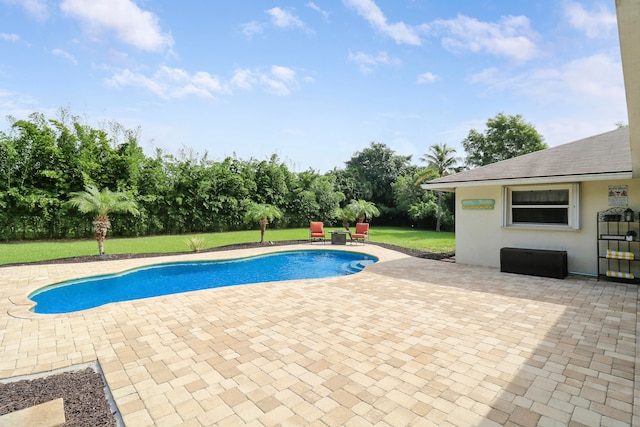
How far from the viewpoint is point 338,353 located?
151 inches

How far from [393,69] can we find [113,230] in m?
17.4

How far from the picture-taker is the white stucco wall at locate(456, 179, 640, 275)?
7.83 meters

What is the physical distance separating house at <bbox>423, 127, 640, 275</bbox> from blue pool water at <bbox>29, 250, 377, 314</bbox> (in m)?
3.83

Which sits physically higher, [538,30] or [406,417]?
[538,30]

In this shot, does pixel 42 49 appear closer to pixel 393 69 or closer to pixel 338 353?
pixel 393 69

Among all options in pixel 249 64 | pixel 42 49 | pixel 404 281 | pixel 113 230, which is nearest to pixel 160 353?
pixel 404 281

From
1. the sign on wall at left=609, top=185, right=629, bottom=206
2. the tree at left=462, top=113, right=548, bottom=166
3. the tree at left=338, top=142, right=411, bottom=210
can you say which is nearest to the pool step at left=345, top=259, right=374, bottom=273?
the sign on wall at left=609, top=185, right=629, bottom=206

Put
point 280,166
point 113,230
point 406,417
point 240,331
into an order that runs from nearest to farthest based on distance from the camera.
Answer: point 406,417 → point 240,331 → point 113,230 → point 280,166

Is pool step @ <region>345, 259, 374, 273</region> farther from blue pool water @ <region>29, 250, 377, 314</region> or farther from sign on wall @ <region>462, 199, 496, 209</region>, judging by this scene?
sign on wall @ <region>462, 199, 496, 209</region>

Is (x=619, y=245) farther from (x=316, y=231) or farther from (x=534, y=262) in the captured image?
(x=316, y=231)

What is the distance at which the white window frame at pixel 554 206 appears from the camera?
26.1ft

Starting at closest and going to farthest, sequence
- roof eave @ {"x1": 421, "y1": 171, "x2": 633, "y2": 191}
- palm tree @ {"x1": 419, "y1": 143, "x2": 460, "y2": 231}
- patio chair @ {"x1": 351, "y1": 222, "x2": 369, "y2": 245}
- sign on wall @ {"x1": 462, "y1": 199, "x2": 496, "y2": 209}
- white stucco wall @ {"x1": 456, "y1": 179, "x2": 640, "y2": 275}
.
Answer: roof eave @ {"x1": 421, "y1": 171, "x2": 633, "y2": 191}, white stucco wall @ {"x1": 456, "y1": 179, "x2": 640, "y2": 275}, sign on wall @ {"x1": 462, "y1": 199, "x2": 496, "y2": 209}, patio chair @ {"x1": 351, "y1": 222, "x2": 369, "y2": 245}, palm tree @ {"x1": 419, "y1": 143, "x2": 460, "y2": 231}

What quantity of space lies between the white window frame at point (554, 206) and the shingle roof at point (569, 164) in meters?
0.49

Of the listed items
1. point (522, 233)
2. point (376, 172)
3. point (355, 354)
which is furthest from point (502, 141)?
point (355, 354)
